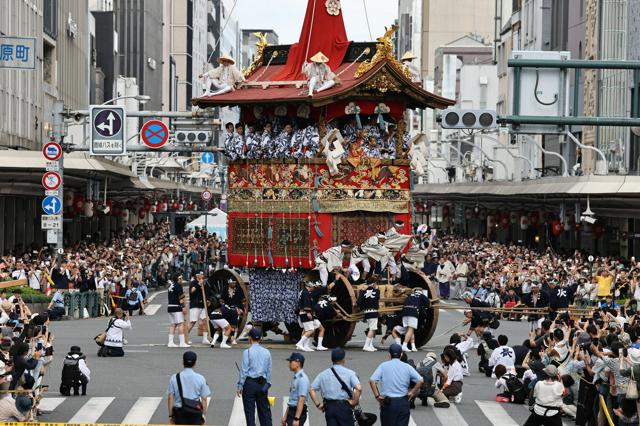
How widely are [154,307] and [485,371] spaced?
23435mm

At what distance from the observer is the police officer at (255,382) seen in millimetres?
18375

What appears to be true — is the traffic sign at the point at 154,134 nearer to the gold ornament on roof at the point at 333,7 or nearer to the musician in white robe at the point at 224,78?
the musician in white robe at the point at 224,78

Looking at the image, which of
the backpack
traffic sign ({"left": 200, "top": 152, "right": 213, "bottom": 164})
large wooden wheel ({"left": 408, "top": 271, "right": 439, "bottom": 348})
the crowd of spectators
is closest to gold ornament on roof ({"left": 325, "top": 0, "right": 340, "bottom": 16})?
large wooden wheel ({"left": 408, "top": 271, "right": 439, "bottom": 348})

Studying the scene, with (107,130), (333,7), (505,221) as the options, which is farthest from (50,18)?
(333,7)

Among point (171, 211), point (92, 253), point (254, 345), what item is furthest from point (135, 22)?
point (254, 345)

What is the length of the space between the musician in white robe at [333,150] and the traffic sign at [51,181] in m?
14.1

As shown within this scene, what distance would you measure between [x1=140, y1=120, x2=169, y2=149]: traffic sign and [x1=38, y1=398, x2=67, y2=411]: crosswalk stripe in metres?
21.8

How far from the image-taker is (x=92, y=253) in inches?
2029

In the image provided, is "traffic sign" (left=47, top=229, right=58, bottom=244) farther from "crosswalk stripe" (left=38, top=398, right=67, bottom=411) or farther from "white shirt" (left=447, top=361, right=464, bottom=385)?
"white shirt" (left=447, top=361, right=464, bottom=385)

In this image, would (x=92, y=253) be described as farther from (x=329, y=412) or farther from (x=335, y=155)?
(x=329, y=412)

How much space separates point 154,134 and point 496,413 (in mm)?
23978

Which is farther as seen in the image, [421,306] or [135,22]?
[135,22]

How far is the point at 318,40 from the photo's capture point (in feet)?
104

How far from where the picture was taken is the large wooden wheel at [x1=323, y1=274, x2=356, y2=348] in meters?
29.0
